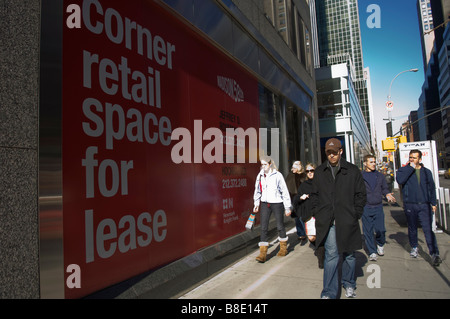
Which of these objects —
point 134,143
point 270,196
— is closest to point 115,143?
point 134,143

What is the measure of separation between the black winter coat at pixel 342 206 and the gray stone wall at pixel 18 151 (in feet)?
9.38

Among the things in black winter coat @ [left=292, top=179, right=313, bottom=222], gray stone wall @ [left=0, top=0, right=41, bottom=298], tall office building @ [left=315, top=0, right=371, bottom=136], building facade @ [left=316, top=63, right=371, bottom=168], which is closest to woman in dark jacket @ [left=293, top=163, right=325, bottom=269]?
black winter coat @ [left=292, top=179, right=313, bottom=222]

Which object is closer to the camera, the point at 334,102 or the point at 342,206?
the point at 342,206

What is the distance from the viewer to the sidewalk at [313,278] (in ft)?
12.6

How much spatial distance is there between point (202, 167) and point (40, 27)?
297 centimetres

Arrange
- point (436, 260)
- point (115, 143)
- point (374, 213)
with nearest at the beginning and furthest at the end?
point (115, 143), point (436, 260), point (374, 213)

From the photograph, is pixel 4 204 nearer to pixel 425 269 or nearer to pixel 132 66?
pixel 132 66

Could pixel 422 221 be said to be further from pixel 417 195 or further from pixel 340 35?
pixel 340 35

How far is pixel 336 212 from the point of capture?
3496 mm

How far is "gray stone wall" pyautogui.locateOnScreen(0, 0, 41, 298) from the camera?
2.20 metres

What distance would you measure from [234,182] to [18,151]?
422 cm

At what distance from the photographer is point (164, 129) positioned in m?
4.06

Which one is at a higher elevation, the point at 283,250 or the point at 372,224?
the point at 372,224
